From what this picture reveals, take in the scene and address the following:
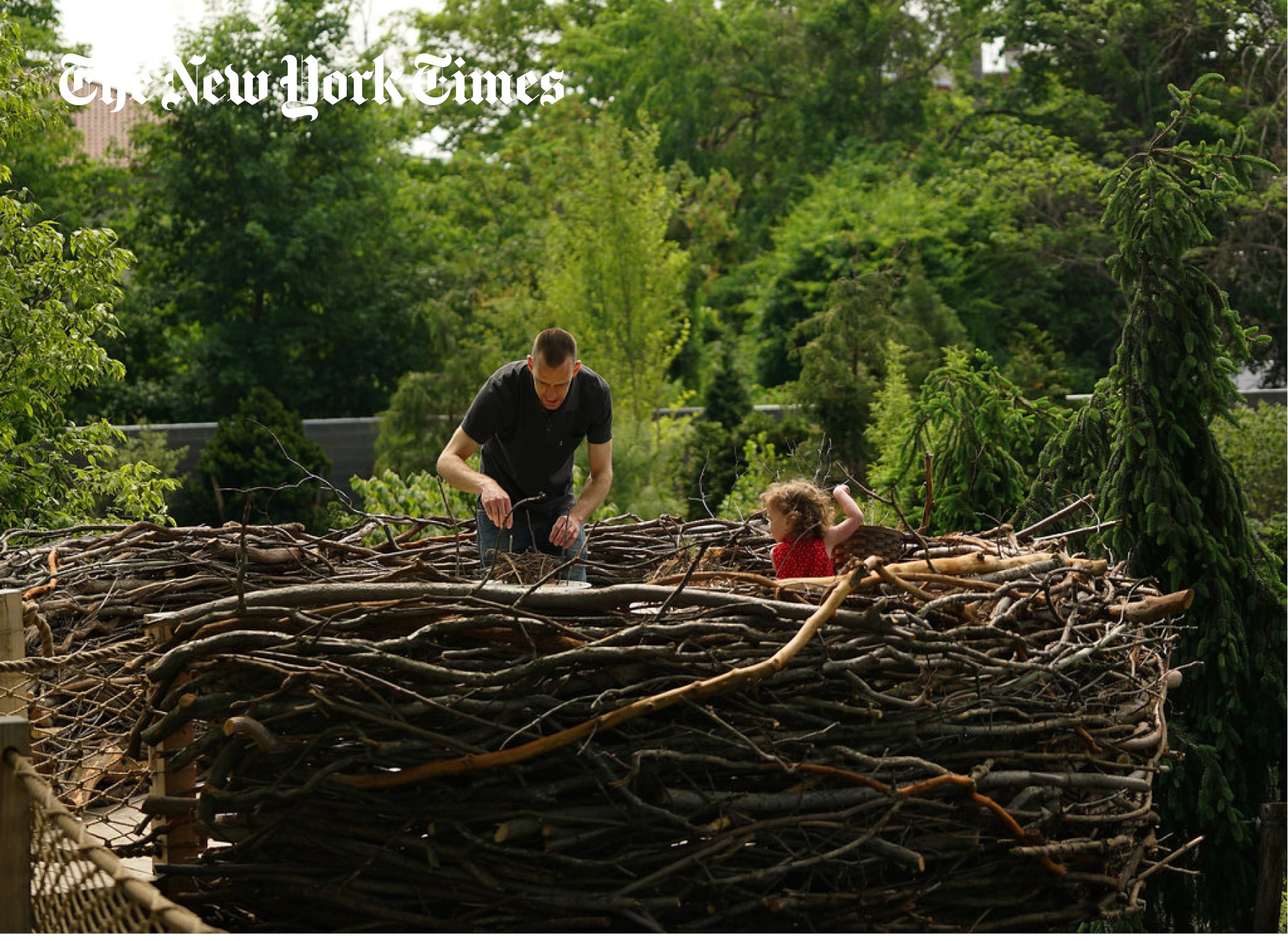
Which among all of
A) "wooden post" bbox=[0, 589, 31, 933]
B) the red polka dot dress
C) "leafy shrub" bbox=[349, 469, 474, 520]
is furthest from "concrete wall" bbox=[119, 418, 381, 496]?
"wooden post" bbox=[0, 589, 31, 933]

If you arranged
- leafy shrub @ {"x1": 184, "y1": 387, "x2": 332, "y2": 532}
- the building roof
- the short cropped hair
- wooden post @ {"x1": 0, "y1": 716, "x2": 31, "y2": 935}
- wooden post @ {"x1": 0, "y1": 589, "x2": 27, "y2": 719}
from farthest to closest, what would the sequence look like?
1. the building roof
2. leafy shrub @ {"x1": 184, "y1": 387, "x2": 332, "y2": 532}
3. the short cropped hair
4. wooden post @ {"x1": 0, "y1": 589, "x2": 27, "y2": 719}
5. wooden post @ {"x1": 0, "y1": 716, "x2": 31, "y2": 935}

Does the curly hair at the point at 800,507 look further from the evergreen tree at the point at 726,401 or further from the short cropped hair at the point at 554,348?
the evergreen tree at the point at 726,401

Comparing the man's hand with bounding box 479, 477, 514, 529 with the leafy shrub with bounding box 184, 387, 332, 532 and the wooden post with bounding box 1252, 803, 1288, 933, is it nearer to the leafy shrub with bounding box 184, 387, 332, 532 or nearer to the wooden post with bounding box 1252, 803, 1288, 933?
the wooden post with bounding box 1252, 803, 1288, 933

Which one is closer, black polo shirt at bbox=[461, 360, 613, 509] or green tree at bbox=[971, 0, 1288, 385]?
black polo shirt at bbox=[461, 360, 613, 509]

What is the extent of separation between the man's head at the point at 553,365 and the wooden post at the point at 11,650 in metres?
1.68

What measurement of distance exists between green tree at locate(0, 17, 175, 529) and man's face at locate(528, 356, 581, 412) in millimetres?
4454

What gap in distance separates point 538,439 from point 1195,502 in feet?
10.3

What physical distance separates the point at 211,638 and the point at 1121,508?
442 cm

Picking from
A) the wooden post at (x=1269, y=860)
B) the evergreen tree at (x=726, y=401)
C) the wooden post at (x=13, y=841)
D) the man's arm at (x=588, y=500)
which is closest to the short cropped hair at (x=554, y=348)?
the man's arm at (x=588, y=500)

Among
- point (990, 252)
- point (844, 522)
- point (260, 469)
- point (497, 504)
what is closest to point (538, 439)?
point (497, 504)

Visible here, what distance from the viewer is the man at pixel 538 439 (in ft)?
14.2

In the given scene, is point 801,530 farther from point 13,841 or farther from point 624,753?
point 13,841

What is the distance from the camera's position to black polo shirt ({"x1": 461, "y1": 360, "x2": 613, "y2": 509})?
4383 millimetres

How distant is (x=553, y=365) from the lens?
4.21 meters
